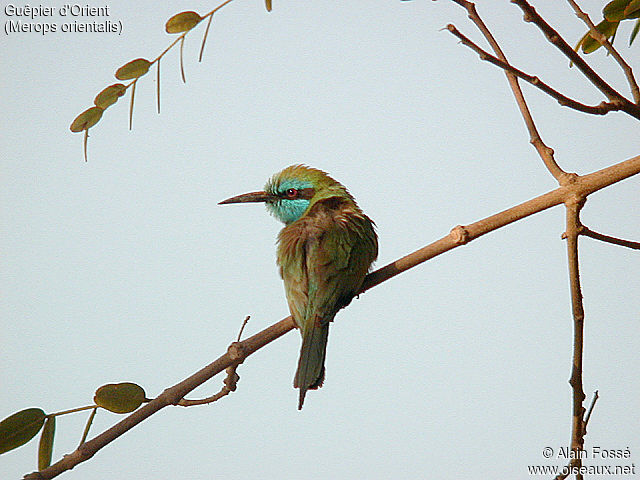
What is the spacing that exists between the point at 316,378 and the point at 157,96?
682mm

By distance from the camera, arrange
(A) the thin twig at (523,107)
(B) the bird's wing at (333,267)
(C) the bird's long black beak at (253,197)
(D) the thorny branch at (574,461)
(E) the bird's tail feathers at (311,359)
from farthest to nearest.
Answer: (C) the bird's long black beak at (253,197) < (B) the bird's wing at (333,267) < (E) the bird's tail feathers at (311,359) < (A) the thin twig at (523,107) < (D) the thorny branch at (574,461)

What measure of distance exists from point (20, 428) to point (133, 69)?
525 mm

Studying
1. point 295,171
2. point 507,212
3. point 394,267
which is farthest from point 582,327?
point 295,171

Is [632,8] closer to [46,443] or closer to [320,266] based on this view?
[320,266]

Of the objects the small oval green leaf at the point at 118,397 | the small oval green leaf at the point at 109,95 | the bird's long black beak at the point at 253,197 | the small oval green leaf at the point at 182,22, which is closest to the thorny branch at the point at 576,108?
the small oval green leaf at the point at 182,22

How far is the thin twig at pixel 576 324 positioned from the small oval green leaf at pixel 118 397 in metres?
0.59

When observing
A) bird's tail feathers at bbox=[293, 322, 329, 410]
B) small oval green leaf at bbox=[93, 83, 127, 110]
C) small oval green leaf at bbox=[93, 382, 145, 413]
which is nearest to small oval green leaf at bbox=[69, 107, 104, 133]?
small oval green leaf at bbox=[93, 83, 127, 110]

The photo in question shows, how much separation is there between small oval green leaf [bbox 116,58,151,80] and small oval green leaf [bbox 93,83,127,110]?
0.01 metres

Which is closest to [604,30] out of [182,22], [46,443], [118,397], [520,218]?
[520,218]

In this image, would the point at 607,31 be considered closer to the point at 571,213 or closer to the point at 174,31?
the point at 571,213

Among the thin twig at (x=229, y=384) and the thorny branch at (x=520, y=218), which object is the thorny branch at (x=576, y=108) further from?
the thin twig at (x=229, y=384)

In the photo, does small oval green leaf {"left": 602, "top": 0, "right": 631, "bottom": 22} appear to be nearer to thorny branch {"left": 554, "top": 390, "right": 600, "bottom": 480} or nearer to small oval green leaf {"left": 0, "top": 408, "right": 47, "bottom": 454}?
thorny branch {"left": 554, "top": 390, "right": 600, "bottom": 480}

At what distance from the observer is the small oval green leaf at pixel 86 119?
1.01 metres

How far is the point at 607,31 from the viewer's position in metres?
1.12
